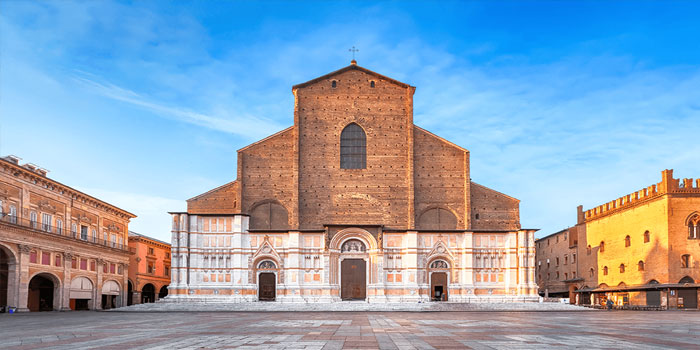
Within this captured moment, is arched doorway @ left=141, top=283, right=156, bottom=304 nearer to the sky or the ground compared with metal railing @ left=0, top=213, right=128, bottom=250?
nearer to the ground

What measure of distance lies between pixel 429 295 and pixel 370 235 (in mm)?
6449

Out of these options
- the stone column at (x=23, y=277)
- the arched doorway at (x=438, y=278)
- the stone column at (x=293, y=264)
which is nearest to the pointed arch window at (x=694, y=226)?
the arched doorway at (x=438, y=278)

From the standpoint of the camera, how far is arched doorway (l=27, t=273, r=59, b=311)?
42781 millimetres

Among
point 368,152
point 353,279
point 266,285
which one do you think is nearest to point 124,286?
point 266,285

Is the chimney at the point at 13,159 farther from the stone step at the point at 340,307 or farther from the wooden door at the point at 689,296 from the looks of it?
the wooden door at the point at 689,296

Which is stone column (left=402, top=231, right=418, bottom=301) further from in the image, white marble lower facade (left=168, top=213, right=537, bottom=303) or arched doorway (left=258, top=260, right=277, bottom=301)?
arched doorway (left=258, top=260, right=277, bottom=301)

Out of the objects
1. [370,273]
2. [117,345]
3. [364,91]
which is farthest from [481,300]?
[117,345]

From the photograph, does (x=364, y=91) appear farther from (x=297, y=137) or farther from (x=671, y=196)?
(x=671, y=196)

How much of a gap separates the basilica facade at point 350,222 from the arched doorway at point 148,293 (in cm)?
2152

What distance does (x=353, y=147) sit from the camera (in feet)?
160

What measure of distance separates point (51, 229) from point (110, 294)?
11932 millimetres

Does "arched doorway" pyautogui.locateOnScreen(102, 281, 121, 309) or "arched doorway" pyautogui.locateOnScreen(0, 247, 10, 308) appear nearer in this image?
"arched doorway" pyautogui.locateOnScreen(0, 247, 10, 308)

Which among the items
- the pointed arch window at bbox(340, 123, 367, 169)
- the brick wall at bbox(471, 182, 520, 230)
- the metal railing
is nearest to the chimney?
the metal railing

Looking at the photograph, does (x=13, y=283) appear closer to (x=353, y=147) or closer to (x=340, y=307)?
(x=340, y=307)
